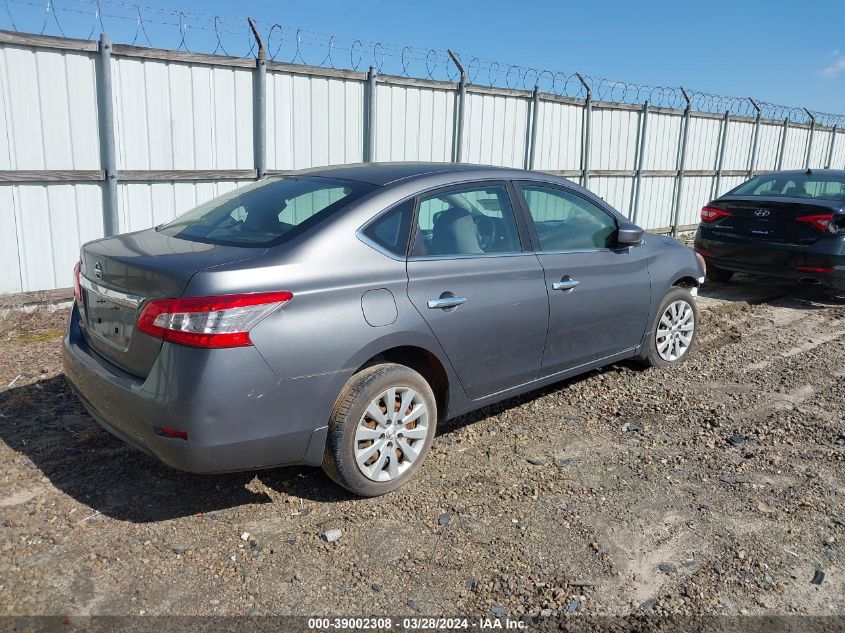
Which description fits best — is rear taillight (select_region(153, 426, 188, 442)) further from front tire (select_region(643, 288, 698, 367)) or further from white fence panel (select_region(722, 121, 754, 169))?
white fence panel (select_region(722, 121, 754, 169))

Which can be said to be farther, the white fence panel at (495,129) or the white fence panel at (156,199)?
the white fence panel at (495,129)

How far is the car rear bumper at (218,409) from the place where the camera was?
9.93 feet

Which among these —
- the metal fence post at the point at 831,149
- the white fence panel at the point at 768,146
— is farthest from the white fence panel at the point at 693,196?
the metal fence post at the point at 831,149

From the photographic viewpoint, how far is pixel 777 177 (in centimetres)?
949

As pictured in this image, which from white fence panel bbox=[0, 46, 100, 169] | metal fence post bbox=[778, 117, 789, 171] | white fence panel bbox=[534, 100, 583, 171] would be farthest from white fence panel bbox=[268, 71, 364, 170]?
metal fence post bbox=[778, 117, 789, 171]

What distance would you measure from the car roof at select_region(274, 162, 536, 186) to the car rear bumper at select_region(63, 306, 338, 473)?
128 cm

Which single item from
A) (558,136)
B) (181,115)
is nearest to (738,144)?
(558,136)

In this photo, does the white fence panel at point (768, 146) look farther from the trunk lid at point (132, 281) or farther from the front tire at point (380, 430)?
the trunk lid at point (132, 281)

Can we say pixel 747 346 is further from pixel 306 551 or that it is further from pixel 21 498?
pixel 21 498

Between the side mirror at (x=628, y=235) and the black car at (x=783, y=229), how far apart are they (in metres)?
4.21

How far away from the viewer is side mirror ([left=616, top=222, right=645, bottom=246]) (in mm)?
4949

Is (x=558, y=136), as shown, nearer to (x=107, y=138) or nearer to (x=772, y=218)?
(x=772, y=218)

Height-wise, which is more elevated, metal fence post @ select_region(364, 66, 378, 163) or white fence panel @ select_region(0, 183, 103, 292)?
metal fence post @ select_region(364, 66, 378, 163)

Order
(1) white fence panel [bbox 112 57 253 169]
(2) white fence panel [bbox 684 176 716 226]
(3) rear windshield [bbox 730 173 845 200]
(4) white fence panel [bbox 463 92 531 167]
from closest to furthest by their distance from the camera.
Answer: (1) white fence panel [bbox 112 57 253 169]
(3) rear windshield [bbox 730 173 845 200]
(4) white fence panel [bbox 463 92 531 167]
(2) white fence panel [bbox 684 176 716 226]
